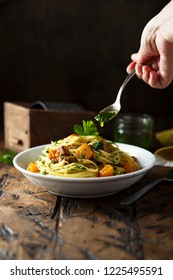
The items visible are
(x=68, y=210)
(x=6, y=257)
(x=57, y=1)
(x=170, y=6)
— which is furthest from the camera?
(x=57, y=1)

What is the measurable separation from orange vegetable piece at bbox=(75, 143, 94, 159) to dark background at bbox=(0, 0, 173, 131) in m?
2.40

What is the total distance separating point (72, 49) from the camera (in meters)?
4.40

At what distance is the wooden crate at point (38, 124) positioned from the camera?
3.05 meters

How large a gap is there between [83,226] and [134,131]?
1.45m

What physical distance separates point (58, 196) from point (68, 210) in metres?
0.19

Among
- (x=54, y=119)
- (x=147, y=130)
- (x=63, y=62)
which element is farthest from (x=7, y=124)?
(x=63, y=62)

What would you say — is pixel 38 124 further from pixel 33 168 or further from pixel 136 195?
pixel 136 195

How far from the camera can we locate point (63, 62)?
4441 millimetres

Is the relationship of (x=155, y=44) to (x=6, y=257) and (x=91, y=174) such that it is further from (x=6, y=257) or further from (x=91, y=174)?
(x=6, y=257)

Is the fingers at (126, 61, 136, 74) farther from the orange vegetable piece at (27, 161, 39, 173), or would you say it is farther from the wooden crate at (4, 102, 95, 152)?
the orange vegetable piece at (27, 161, 39, 173)

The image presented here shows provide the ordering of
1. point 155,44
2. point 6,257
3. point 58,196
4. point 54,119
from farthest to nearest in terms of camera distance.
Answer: point 54,119
point 155,44
point 58,196
point 6,257

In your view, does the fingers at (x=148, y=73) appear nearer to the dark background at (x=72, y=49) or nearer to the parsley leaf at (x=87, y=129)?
the parsley leaf at (x=87, y=129)

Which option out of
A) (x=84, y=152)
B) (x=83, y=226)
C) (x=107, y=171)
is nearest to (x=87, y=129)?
(x=84, y=152)

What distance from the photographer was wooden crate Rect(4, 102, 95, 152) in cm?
305
